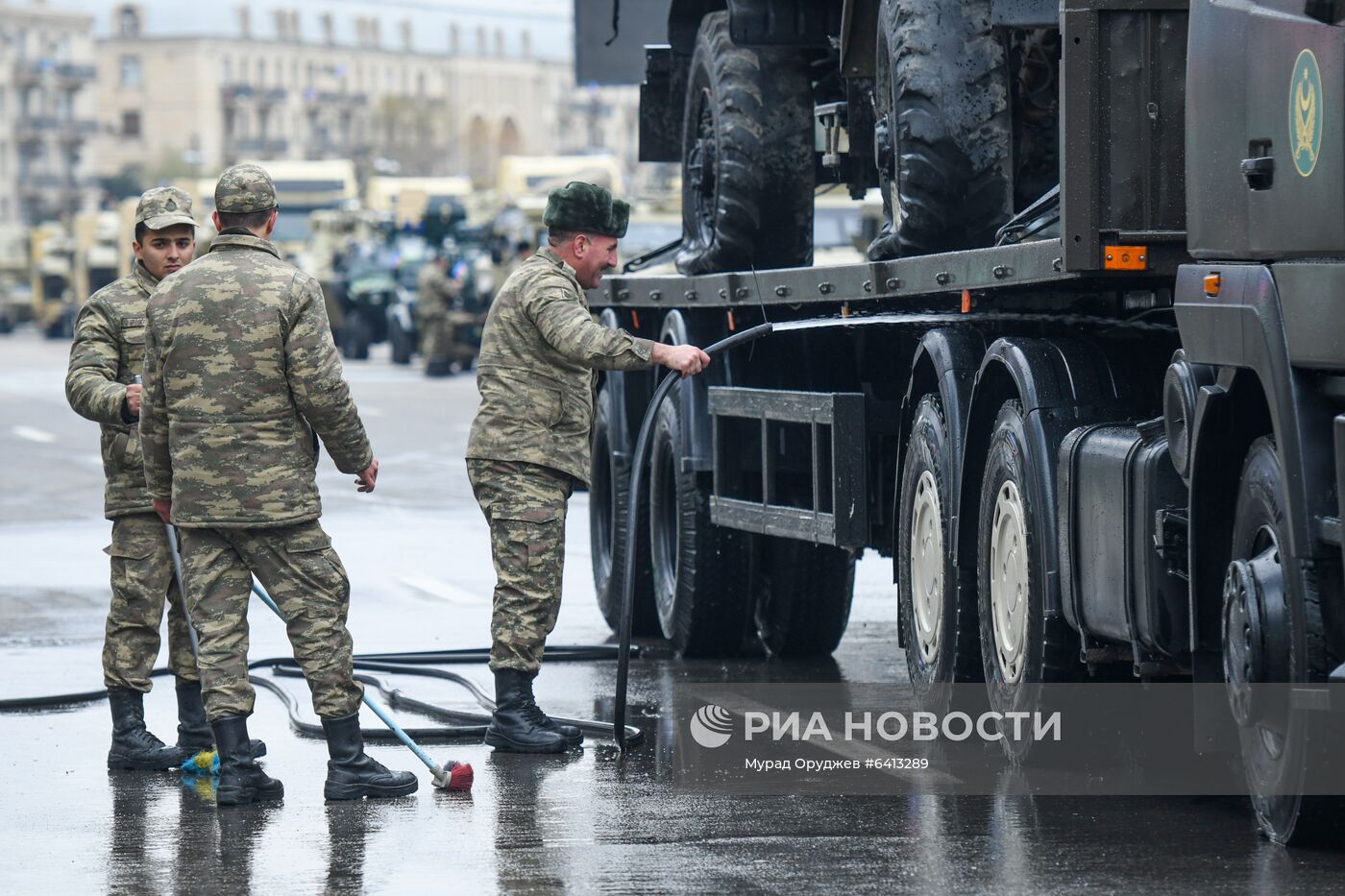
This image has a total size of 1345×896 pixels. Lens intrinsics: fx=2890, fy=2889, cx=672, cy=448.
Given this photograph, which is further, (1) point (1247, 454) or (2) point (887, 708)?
(2) point (887, 708)

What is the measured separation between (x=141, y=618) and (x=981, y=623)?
8.79 feet

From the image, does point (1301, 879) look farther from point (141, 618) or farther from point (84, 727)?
point (84, 727)

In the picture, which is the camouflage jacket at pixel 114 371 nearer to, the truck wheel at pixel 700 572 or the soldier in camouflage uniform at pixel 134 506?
the soldier in camouflage uniform at pixel 134 506

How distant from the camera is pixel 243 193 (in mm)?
8414

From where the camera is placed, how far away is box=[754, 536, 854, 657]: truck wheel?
38.2 feet

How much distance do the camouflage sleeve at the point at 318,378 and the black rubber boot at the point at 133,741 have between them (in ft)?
4.20

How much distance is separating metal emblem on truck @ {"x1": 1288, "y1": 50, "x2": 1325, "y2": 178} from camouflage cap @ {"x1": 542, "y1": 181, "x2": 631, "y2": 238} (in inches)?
125

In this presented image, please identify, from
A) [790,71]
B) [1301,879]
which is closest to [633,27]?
[790,71]

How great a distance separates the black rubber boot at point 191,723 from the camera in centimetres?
923

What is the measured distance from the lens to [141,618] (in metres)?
9.26

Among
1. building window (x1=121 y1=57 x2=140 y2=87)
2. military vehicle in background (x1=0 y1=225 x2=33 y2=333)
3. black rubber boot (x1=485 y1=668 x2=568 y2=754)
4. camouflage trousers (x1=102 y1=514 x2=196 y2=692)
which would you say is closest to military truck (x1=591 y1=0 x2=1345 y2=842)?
black rubber boot (x1=485 y1=668 x2=568 y2=754)

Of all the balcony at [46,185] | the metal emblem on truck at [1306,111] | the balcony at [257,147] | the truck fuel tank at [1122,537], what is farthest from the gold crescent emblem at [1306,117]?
the balcony at [257,147]

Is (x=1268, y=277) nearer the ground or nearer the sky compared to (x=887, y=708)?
nearer the sky

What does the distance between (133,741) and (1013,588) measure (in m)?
2.81
